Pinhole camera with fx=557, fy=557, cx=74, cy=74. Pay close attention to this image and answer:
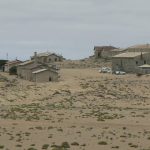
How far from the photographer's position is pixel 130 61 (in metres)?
121

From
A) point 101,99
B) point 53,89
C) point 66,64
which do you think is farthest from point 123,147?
point 66,64

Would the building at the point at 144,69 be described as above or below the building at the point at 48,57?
below

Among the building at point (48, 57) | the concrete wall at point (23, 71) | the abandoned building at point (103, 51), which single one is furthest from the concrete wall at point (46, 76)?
the abandoned building at point (103, 51)

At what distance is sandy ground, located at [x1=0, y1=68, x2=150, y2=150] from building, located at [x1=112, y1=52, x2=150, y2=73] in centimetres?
1353

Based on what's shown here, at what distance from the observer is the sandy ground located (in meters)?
38.6

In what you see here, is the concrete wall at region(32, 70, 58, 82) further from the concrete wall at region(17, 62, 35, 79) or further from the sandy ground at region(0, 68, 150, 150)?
the concrete wall at region(17, 62, 35, 79)

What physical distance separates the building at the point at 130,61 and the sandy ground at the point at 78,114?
13534mm

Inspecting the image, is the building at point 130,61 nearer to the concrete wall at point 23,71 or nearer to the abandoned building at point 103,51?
the concrete wall at point 23,71

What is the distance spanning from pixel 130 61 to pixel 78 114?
2417 inches

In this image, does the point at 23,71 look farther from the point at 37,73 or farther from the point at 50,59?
the point at 50,59

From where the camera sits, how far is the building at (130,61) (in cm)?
12019

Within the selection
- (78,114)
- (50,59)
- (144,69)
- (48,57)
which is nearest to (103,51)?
(50,59)

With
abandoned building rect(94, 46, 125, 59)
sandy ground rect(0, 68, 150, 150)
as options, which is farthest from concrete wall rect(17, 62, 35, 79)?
abandoned building rect(94, 46, 125, 59)

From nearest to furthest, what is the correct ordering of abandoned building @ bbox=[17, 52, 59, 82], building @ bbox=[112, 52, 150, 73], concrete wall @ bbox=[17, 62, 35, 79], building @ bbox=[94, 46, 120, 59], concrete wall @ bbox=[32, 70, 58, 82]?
concrete wall @ bbox=[32, 70, 58, 82]
abandoned building @ bbox=[17, 52, 59, 82]
concrete wall @ bbox=[17, 62, 35, 79]
building @ bbox=[112, 52, 150, 73]
building @ bbox=[94, 46, 120, 59]
